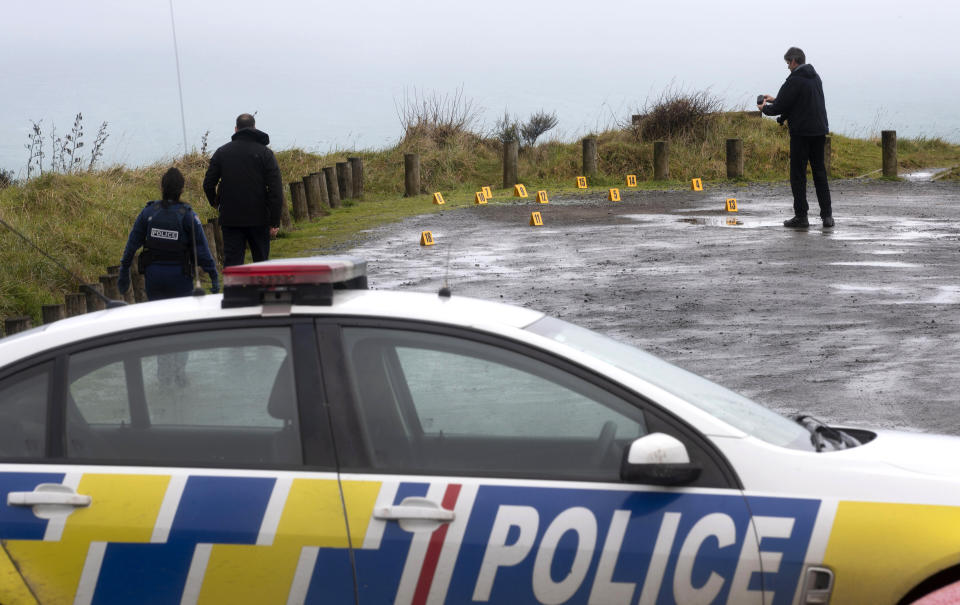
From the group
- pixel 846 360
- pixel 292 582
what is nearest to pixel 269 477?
pixel 292 582

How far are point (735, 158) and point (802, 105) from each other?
11103mm

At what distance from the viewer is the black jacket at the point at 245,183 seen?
38.6 feet

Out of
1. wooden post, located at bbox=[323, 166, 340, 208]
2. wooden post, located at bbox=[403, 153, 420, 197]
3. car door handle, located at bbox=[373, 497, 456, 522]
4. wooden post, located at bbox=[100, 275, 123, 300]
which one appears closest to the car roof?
car door handle, located at bbox=[373, 497, 456, 522]

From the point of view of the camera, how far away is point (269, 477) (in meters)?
3.57

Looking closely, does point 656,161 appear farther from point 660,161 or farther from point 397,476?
point 397,476

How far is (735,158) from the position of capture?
29.0 m

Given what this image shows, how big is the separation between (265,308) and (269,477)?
53 cm

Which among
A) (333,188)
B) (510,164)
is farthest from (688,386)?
(510,164)

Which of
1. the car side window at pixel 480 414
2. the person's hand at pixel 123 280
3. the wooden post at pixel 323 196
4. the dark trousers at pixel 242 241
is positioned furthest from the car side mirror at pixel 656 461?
the wooden post at pixel 323 196

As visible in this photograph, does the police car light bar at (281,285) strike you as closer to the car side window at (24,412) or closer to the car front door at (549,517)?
the car front door at (549,517)

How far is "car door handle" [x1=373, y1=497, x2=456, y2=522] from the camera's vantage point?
3484mm

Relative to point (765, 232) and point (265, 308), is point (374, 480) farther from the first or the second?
point (765, 232)

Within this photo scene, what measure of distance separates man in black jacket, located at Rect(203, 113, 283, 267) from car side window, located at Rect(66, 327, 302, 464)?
8037mm

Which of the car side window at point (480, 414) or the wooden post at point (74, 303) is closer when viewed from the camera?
the car side window at point (480, 414)
